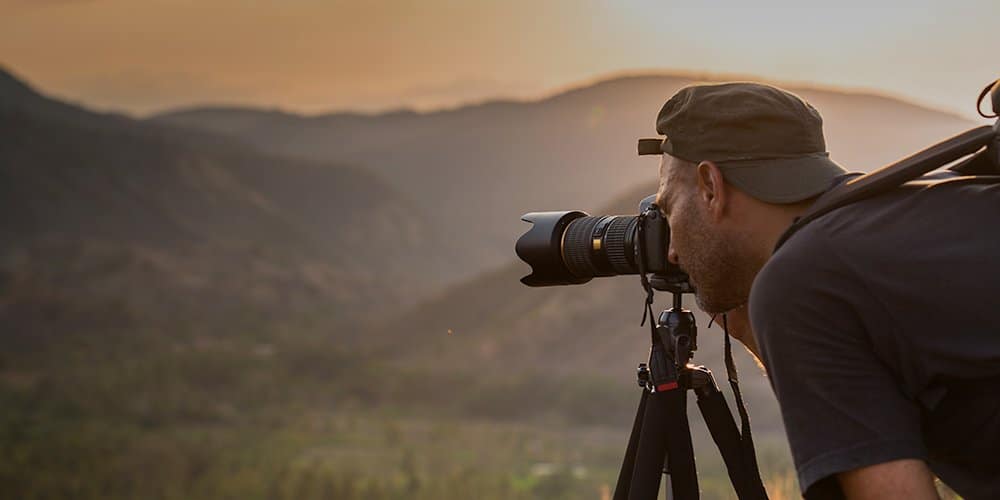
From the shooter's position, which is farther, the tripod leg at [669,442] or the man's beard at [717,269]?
the tripod leg at [669,442]

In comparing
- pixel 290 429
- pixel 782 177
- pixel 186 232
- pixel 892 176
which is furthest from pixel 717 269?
pixel 186 232

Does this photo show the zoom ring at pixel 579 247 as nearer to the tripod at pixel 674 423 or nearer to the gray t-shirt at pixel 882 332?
the tripod at pixel 674 423

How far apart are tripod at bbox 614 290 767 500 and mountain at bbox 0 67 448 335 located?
31.8m

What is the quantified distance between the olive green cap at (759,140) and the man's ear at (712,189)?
0.06 ft

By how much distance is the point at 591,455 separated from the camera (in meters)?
15.7

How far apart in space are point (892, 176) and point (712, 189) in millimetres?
294

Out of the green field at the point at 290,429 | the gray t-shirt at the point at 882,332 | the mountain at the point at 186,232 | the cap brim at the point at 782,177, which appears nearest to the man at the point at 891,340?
the gray t-shirt at the point at 882,332

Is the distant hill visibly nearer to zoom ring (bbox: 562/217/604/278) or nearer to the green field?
the green field

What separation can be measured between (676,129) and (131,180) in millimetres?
48456

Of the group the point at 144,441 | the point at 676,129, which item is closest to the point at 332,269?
the point at 144,441

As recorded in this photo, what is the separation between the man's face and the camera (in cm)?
180

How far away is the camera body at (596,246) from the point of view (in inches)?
88.2

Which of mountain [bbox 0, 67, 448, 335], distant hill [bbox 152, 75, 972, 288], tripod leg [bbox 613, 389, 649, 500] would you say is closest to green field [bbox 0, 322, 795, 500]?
tripod leg [bbox 613, 389, 649, 500]

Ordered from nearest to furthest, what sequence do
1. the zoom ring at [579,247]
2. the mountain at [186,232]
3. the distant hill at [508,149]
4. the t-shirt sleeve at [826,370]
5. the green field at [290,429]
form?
1. the t-shirt sleeve at [826,370]
2. the zoom ring at [579,247]
3. the green field at [290,429]
4. the mountain at [186,232]
5. the distant hill at [508,149]
